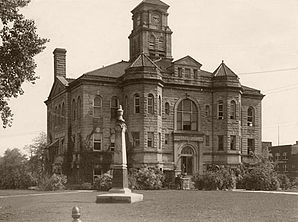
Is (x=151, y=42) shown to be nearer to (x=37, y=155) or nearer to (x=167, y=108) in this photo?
(x=167, y=108)

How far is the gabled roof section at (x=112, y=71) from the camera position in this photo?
1887 inches

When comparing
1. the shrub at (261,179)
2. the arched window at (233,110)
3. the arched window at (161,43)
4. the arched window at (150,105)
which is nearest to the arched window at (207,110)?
the arched window at (233,110)

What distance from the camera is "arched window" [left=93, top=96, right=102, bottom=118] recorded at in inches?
1841

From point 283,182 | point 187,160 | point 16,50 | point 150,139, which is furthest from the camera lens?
point 187,160

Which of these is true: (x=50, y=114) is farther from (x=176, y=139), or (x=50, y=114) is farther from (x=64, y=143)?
(x=176, y=139)

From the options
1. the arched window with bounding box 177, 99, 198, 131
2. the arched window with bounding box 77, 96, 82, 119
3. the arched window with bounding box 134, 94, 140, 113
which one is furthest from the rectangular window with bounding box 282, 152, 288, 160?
the arched window with bounding box 77, 96, 82, 119

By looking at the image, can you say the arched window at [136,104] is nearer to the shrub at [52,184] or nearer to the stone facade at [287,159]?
the shrub at [52,184]

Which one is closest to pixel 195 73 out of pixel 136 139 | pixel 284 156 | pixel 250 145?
pixel 136 139

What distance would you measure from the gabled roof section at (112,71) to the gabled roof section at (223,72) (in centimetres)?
939

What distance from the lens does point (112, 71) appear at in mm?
49594

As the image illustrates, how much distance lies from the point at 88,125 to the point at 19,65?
24822 mm

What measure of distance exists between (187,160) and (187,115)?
435cm

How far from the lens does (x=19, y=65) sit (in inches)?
851

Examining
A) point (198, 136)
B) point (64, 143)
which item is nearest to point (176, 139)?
point (198, 136)
